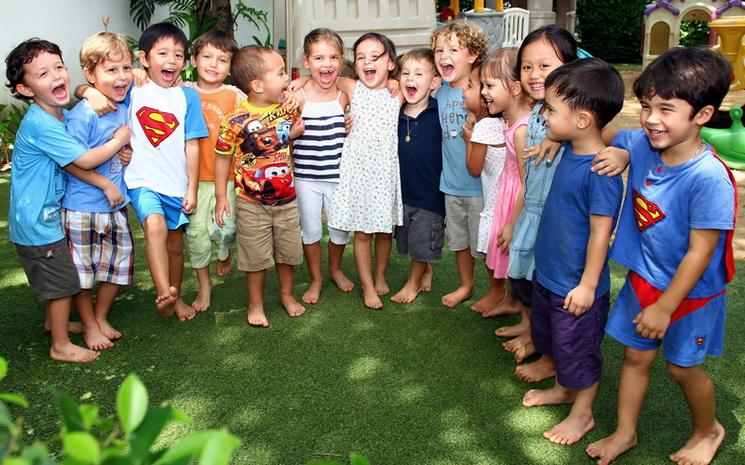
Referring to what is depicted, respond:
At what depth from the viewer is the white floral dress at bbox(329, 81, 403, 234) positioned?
367 cm

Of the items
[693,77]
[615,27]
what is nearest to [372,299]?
[693,77]

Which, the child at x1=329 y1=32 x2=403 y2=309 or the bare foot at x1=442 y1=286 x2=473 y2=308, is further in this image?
the bare foot at x1=442 y1=286 x2=473 y2=308

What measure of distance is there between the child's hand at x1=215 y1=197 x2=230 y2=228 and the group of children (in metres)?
0.02

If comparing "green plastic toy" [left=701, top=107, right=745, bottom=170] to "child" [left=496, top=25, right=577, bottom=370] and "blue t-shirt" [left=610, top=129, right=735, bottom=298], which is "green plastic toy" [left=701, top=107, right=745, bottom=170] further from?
"blue t-shirt" [left=610, top=129, right=735, bottom=298]

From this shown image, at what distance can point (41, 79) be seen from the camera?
2977mm

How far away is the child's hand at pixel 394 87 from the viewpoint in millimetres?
3668

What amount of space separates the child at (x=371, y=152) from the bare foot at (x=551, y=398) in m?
1.13

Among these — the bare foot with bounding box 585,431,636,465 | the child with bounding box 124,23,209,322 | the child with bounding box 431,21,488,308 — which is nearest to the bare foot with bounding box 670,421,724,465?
the bare foot with bounding box 585,431,636,465

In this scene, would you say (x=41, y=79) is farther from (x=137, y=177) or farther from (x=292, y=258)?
(x=292, y=258)

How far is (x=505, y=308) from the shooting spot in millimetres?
3705

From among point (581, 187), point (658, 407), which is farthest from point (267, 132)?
point (658, 407)

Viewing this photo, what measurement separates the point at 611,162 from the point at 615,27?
16.1 meters

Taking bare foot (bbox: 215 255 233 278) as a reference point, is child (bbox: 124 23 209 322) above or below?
above

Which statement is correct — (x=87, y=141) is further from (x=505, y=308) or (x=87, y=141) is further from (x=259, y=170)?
(x=505, y=308)
